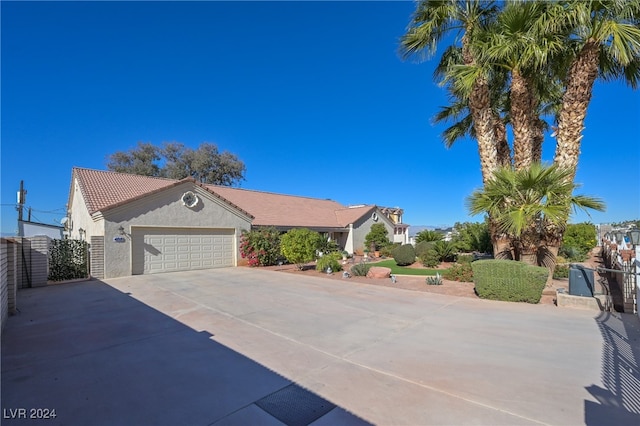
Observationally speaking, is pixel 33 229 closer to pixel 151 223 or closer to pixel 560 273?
pixel 151 223

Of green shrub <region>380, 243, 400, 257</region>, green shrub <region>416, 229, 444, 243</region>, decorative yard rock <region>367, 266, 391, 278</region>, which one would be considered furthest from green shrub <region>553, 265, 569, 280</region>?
green shrub <region>380, 243, 400, 257</region>

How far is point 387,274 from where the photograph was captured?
1305 centimetres

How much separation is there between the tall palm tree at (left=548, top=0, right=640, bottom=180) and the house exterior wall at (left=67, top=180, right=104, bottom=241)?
18547 millimetres

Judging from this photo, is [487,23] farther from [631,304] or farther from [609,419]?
[609,419]

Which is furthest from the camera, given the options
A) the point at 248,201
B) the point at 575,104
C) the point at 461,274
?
the point at 248,201

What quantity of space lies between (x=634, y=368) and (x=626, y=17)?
1033cm

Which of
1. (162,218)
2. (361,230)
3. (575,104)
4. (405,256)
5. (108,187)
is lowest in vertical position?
(405,256)

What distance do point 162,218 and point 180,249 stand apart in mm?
1866

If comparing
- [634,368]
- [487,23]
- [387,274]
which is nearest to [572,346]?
[634,368]

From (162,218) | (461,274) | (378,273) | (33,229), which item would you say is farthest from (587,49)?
(33,229)

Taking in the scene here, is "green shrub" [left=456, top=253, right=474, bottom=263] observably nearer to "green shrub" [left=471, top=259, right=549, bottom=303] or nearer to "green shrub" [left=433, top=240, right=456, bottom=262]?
"green shrub" [left=433, top=240, right=456, bottom=262]

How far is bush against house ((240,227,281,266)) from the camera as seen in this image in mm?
17500

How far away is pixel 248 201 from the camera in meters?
24.3

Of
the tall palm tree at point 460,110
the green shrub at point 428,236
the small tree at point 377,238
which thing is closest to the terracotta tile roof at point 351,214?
the small tree at point 377,238
